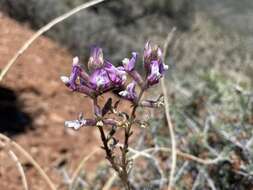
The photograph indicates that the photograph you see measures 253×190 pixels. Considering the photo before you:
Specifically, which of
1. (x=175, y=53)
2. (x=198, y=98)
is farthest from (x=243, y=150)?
(x=175, y=53)

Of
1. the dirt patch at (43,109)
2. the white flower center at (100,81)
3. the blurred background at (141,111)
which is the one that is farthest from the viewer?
the dirt patch at (43,109)

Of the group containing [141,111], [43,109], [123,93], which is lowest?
[123,93]

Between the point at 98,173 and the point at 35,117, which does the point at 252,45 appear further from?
the point at 98,173

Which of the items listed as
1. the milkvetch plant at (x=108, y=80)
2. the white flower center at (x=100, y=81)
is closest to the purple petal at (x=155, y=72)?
the milkvetch plant at (x=108, y=80)

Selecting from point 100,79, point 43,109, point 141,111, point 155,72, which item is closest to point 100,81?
point 100,79

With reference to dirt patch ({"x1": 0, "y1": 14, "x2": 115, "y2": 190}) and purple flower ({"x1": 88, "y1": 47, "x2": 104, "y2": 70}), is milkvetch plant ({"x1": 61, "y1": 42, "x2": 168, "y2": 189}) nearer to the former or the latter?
purple flower ({"x1": 88, "y1": 47, "x2": 104, "y2": 70})

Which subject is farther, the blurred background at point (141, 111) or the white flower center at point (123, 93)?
the blurred background at point (141, 111)

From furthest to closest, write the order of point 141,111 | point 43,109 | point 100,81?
point 43,109 → point 141,111 → point 100,81

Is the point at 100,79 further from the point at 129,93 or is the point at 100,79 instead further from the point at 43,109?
the point at 43,109

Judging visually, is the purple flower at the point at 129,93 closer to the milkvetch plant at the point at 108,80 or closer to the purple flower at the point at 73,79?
the milkvetch plant at the point at 108,80
